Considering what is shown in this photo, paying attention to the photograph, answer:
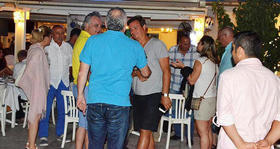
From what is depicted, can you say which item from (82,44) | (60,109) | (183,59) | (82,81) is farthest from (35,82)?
(183,59)

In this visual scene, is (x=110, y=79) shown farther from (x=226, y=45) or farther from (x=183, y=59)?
(x=183, y=59)

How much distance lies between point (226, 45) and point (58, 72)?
8.68 feet

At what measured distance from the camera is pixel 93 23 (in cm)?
445

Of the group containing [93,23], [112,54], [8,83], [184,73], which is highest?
[93,23]

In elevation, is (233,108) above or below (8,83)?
above

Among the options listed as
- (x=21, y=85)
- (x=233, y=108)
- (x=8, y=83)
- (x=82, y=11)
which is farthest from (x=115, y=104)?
(x=82, y=11)

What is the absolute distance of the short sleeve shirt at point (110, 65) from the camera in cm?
312

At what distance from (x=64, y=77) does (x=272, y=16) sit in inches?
130

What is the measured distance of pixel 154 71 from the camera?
169 inches

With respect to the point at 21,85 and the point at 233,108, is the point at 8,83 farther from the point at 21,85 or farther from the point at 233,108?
the point at 233,108

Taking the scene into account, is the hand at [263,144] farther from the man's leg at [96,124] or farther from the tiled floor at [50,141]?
the tiled floor at [50,141]

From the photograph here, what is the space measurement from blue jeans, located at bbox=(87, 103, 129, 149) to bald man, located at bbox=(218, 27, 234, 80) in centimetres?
203

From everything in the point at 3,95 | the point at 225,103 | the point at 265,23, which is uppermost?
the point at 265,23

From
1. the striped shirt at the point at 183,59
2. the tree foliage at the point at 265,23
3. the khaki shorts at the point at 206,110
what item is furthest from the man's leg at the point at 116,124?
the striped shirt at the point at 183,59
